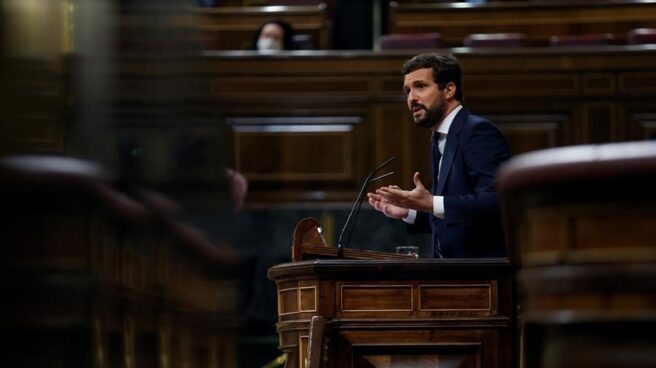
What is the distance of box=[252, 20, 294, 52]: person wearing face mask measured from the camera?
25.5ft

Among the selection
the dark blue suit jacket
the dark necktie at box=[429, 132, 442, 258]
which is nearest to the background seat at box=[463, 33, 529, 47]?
the dark necktie at box=[429, 132, 442, 258]

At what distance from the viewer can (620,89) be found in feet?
24.1

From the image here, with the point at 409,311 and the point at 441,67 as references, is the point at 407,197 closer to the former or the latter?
the point at 409,311

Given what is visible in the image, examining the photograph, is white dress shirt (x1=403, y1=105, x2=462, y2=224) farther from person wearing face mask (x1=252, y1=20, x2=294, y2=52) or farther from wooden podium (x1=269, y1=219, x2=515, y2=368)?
person wearing face mask (x1=252, y1=20, x2=294, y2=52)

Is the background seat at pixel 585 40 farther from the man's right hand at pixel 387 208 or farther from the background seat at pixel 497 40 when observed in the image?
the man's right hand at pixel 387 208

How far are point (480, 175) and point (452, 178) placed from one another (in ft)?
0.44

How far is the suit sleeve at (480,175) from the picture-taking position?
4070 mm

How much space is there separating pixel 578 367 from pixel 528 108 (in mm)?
6144

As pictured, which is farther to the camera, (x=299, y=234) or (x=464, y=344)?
(x=299, y=234)

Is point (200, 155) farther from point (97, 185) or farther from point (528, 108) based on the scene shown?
point (528, 108)

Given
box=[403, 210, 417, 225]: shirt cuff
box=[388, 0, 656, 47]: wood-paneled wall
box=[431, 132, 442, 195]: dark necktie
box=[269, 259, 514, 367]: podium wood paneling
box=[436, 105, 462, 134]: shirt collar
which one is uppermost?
box=[388, 0, 656, 47]: wood-paneled wall

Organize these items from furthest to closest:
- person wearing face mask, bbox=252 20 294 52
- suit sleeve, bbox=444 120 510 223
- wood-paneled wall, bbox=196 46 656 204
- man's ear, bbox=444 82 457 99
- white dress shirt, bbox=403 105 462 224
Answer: person wearing face mask, bbox=252 20 294 52 < wood-paneled wall, bbox=196 46 656 204 < man's ear, bbox=444 82 457 99 < white dress shirt, bbox=403 105 462 224 < suit sleeve, bbox=444 120 510 223

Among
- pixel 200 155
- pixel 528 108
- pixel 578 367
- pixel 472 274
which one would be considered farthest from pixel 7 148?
pixel 528 108

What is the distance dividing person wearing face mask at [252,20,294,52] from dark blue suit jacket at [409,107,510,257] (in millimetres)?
3601
